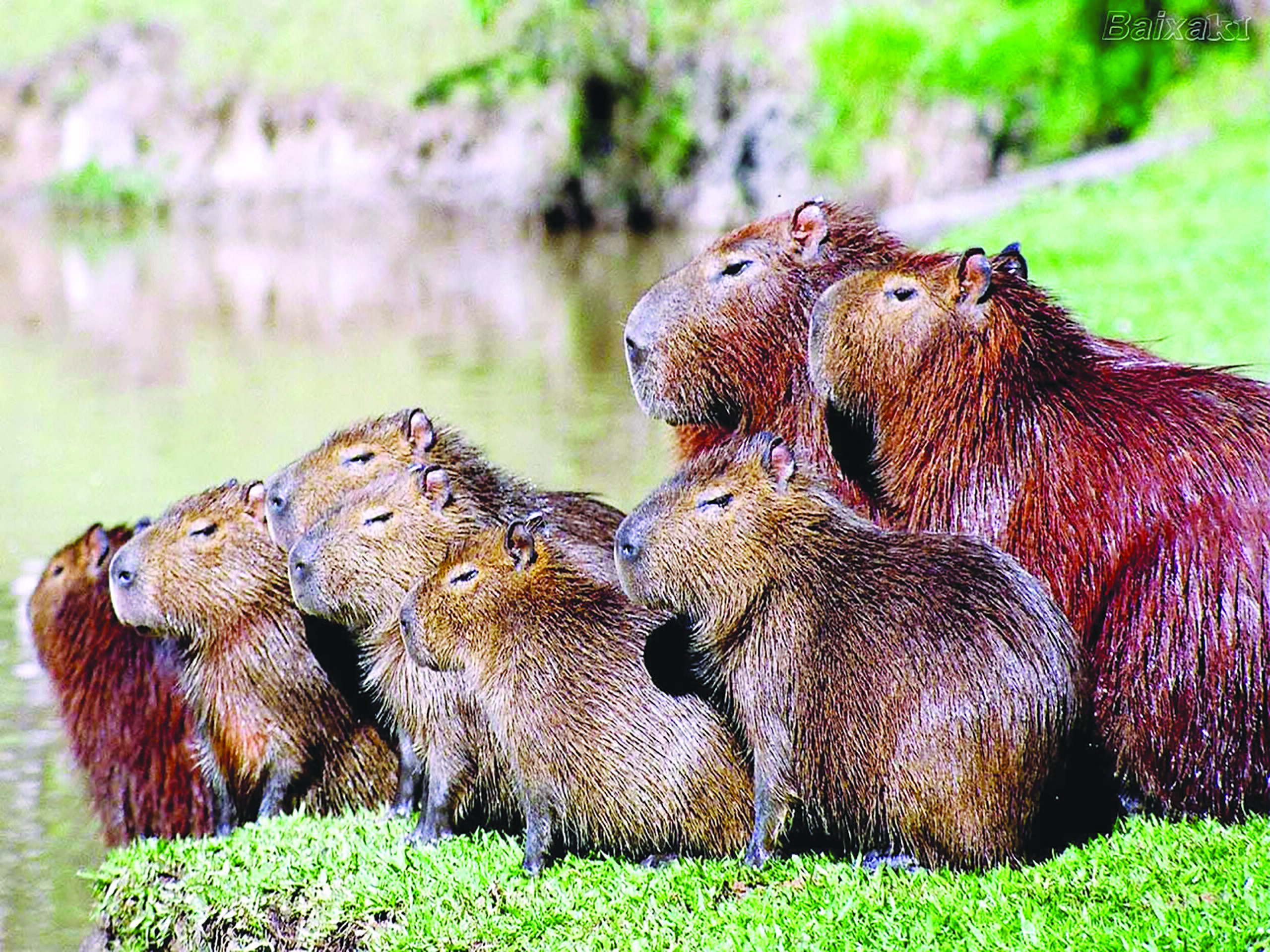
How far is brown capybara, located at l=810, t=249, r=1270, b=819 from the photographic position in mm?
3580

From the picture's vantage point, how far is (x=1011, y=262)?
3.89m

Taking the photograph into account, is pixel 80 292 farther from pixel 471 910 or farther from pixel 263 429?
pixel 471 910

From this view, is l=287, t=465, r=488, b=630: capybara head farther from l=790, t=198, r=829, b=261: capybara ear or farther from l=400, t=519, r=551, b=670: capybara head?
l=790, t=198, r=829, b=261: capybara ear

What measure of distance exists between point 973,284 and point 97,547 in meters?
2.60

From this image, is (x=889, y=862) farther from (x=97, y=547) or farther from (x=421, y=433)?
(x=97, y=547)

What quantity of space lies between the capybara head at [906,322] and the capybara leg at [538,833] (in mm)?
1098

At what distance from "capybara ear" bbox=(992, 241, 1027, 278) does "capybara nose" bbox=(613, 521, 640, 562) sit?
981mm

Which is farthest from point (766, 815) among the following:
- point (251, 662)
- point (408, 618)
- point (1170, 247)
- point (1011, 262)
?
point (1170, 247)

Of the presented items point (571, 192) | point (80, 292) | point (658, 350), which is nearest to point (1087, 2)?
point (571, 192)

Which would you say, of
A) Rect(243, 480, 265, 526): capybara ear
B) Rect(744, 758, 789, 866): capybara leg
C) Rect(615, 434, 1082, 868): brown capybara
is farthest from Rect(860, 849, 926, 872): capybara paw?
Rect(243, 480, 265, 526): capybara ear

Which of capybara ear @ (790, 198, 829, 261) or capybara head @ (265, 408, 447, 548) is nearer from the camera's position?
capybara ear @ (790, 198, 829, 261)

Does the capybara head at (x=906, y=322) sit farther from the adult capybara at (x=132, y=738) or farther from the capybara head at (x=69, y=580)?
the capybara head at (x=69, y=580)

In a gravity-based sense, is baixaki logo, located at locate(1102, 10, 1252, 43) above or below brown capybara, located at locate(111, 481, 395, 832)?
above

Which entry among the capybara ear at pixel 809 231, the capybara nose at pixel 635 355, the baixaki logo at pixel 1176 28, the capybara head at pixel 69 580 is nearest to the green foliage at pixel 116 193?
the baixaki logo at pixel 1176 28
